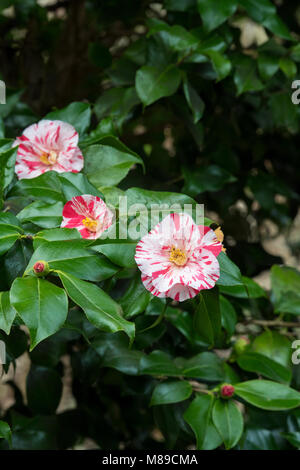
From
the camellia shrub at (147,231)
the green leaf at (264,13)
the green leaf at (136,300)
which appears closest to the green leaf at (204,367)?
the camellia shrub at (147,231)

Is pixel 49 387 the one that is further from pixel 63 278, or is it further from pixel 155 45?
pixel 155 45

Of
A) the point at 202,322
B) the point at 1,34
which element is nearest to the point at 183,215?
the point at 202,322

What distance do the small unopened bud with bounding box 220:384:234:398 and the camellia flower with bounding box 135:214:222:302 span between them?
278mm

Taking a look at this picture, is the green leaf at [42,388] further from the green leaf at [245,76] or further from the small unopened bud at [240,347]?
the green leaf at [245,76]

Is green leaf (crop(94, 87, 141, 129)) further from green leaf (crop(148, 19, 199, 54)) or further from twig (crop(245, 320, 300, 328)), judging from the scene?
twig (crop(245, 320, 300, 328))

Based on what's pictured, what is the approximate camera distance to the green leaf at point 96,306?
1.98 feet

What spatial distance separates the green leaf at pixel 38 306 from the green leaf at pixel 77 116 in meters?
0.37

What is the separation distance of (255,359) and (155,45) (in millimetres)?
601

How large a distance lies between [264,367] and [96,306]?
42 cm

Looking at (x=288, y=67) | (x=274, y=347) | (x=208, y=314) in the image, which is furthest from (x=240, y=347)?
(x=288, y=67)

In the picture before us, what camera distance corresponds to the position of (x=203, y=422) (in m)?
0.82

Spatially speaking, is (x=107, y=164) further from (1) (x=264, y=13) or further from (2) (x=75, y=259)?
(1) (x=264, y=13)

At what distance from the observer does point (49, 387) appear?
102cm

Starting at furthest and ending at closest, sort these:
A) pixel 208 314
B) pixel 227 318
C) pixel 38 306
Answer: pixel 227 318 < pixel 208 314 < pixel 38 306
